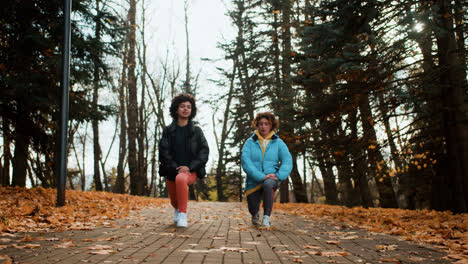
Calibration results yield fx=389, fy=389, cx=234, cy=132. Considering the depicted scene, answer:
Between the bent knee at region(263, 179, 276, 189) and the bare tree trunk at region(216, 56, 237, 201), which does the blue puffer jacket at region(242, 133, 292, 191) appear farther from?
the bare tree trunk at region(216, 56, 237, 201)

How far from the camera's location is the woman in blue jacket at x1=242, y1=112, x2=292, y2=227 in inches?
252

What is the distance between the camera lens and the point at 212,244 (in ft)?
15.4

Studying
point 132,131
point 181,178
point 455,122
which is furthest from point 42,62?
point 455,122

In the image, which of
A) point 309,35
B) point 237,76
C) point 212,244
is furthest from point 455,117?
point 237,76

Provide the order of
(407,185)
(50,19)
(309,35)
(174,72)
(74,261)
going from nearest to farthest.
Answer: (74,261), (309,35), (50,19), (407,185), (174,72)

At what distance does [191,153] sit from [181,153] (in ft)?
0.54

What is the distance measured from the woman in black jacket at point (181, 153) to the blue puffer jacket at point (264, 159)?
0.75 metres

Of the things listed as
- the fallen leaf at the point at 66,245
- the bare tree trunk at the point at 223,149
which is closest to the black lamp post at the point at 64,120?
the fallen leaf at the point at 66,245

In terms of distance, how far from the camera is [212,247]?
4.48 metres

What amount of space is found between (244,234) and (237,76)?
65.1 feet

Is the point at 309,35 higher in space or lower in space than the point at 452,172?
higher

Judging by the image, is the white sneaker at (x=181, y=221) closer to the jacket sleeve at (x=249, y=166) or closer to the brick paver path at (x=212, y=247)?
the brick paver path at (x=212, y=247)

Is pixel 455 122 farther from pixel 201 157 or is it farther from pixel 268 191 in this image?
pixel 201 157

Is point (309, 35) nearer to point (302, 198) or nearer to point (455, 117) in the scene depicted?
point (455, 117)
